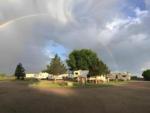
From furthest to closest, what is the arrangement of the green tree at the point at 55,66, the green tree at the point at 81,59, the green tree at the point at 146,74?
the green tree at the point at 81,59, the green tree at the point at 146,74, the green tree at the point at 55,66

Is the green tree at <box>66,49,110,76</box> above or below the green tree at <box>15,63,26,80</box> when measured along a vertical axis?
above

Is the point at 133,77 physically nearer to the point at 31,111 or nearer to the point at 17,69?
the point at 17,69

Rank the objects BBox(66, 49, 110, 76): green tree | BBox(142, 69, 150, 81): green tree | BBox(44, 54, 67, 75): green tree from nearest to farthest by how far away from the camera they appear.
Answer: BBox(44, 54, 67, 75): green tree, BBox(142, 69, 150, 81): green tree, BBox(66, 49, 110, 76): green tree

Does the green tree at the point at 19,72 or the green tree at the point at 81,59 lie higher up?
the green tree at the point at 81,59

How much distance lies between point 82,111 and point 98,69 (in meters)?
72.4

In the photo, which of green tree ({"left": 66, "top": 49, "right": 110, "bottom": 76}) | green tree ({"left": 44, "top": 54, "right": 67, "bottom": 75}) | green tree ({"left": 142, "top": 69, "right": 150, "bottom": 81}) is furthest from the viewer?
green tree ({"left": 66, "top": 49, "right": 110, "bottom": 76})

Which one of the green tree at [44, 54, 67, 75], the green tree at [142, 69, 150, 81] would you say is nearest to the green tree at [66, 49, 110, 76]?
the green tree at [142, 69, 150, 81]

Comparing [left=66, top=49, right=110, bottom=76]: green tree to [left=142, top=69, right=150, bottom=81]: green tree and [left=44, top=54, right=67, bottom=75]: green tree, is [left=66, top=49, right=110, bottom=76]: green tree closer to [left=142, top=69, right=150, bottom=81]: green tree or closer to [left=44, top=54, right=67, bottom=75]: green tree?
[left=142, top=69, right=150, bottom=81]: green tree

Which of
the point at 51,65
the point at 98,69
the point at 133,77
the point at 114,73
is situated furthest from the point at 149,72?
the point at 51,65

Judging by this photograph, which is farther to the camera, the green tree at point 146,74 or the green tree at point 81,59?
the green tree at point 81,59

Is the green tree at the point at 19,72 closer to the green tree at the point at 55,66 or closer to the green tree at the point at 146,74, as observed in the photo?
the green tree at the point at 55,66

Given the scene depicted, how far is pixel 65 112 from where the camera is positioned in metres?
17.6

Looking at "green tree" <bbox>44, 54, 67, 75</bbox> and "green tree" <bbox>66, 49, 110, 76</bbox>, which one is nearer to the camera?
"green tree" <bbox>44, 54, 67, 75</bbox>

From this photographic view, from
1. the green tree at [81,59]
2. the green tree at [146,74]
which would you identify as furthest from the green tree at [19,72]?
the green tree at [146,74]
